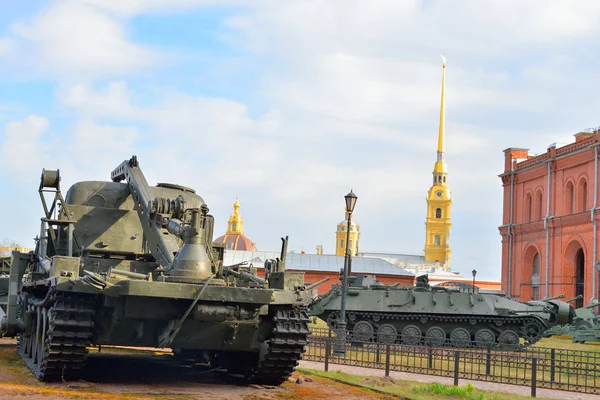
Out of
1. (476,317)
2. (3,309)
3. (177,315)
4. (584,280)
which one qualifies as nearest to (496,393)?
(177,315)

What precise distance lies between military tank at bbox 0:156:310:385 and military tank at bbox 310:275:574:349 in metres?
12.0

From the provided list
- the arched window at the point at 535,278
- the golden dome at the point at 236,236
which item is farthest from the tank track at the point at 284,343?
the golden dome at the point at 236,236

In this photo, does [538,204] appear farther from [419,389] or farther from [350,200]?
[419,389]

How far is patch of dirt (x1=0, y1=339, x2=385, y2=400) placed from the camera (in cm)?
995

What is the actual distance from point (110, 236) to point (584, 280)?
124 ft

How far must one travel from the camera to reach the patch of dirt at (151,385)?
9.95 m

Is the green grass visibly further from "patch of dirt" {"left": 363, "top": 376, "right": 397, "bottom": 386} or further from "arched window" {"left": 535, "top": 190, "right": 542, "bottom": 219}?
"arched window" {"left": 535, "top": 190, "right": 542, "bottom": 219}

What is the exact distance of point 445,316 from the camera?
24391 millimetres

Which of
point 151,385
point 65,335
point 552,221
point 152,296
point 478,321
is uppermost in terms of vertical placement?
point 552,221

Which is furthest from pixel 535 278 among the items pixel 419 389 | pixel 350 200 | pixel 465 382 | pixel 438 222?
pixel 438 222

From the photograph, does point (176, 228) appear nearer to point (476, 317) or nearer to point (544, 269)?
point (476, 317)

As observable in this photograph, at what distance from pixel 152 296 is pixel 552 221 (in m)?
42.3

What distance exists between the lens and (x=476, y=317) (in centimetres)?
2420

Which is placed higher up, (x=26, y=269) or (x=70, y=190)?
(x=70, y=190)
